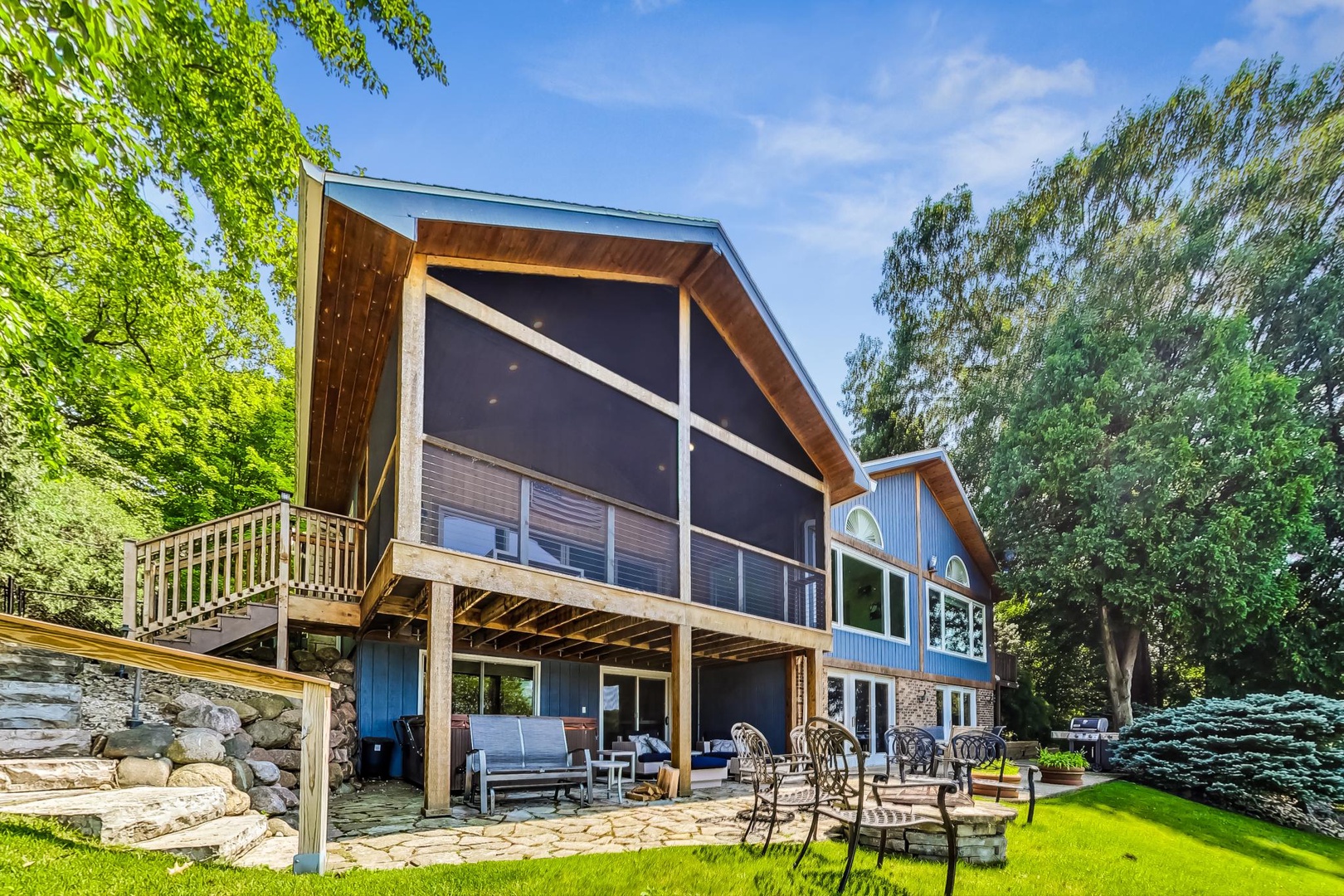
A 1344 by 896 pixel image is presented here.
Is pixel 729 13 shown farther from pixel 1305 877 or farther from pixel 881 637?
pixel 1305 877

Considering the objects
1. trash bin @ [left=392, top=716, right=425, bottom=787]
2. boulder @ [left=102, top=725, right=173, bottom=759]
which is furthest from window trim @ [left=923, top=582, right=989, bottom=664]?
boulder @ [left=102, top=725, right=173, bottom=759]

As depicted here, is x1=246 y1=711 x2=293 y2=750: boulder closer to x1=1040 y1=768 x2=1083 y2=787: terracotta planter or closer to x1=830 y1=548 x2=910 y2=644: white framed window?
x1=830 y1=548 x2=910 y2=644: white framed window

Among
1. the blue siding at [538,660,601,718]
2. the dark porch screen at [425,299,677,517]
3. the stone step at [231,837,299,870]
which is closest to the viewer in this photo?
the stone step at [231,837,299,870]

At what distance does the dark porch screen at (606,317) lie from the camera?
9031 millimetres

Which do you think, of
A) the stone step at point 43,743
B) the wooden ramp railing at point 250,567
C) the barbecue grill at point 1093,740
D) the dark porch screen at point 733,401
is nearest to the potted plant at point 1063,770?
the barbecue grill at point 1093,740

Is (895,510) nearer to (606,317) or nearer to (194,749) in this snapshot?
(606,317)

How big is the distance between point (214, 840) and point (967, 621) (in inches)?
758

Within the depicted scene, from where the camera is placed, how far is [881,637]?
16516mm

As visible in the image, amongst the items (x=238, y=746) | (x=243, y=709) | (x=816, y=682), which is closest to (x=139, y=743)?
(x=238, y=746)

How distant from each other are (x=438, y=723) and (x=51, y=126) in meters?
6.35

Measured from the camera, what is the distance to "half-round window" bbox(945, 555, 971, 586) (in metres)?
20.2

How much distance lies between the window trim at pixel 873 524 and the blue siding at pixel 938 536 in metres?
2.11

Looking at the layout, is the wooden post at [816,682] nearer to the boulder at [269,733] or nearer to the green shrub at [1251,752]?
the boulder at [269,733]

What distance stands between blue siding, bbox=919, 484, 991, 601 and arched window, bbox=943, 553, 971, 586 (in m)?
0.13
